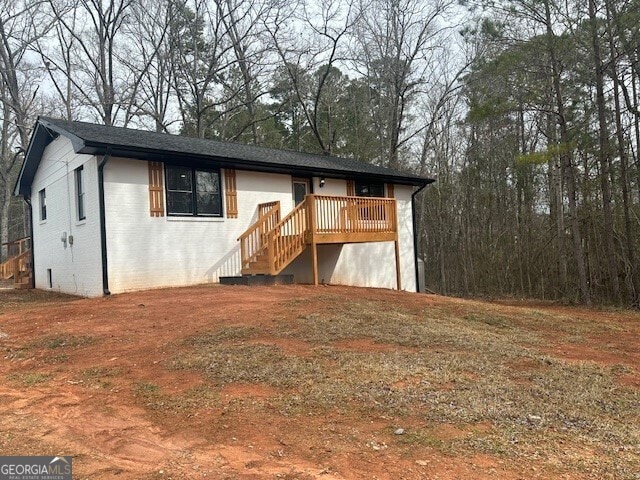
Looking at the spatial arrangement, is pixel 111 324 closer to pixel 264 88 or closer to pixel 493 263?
pixel 493 263

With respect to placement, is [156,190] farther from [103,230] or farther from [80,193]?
[80,193]

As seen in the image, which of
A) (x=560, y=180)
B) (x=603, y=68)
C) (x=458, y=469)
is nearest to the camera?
(x=458, y=469)

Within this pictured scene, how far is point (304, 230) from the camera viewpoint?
11883 mm

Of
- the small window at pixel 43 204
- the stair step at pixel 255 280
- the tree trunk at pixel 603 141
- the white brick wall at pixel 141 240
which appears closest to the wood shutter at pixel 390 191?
the white brick wall at pixel 141 240

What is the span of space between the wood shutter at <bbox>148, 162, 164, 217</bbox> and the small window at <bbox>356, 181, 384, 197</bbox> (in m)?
6.28

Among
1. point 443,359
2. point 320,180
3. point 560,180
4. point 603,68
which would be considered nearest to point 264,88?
point 320,180

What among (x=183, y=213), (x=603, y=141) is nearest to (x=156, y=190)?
(x=183, y=213)

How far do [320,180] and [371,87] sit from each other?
12592 mm

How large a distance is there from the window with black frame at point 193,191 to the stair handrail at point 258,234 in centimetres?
92

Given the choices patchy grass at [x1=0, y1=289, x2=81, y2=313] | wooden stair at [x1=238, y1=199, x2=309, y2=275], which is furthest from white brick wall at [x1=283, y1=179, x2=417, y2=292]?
patchy grass at [x1=0, y1=289, x2=81, y2=313]

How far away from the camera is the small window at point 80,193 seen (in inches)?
459

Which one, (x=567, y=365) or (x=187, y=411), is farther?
(x=567, y=365)

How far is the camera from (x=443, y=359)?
5.21 meters

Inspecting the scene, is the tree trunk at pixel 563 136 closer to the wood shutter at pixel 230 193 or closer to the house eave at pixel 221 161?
the house eave at pixel 221 161
